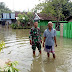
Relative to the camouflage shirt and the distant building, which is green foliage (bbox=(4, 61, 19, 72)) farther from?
the distant building

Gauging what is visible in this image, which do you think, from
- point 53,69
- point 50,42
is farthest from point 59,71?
point 50,42

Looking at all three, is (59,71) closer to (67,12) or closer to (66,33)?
(66,33)

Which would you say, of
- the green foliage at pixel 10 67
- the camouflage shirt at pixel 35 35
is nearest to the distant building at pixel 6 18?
the camouflage shirt at pixel 35 35

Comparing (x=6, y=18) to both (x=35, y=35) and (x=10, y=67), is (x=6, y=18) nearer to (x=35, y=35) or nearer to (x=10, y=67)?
(x=35, y=35)

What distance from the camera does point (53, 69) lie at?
4285 millimetres

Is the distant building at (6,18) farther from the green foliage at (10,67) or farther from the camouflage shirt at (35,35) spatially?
the green foliage at (10,67)

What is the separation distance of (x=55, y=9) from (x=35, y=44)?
38.3ft

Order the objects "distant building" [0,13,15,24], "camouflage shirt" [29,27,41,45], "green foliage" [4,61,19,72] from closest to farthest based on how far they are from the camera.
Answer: "green foliage" [4,61,19,72] < "camouflage shirt" [29,27,41,45] < "distant building" [0,13,15,24]

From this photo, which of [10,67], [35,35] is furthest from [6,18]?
[10,67]

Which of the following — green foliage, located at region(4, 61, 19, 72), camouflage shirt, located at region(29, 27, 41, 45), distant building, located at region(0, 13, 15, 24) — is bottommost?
green foliage, located at region(4, 61, 19, 72)

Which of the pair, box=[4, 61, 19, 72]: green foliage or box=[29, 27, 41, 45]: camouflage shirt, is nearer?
box=[4, 61, 19, 72]: green foliage

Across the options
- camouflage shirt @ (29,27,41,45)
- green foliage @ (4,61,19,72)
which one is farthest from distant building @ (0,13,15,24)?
green foliage @ (4,61,19,72)

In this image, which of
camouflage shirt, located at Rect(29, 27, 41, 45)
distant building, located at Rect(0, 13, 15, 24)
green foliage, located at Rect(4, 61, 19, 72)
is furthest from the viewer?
distant building, located at Rect(0, 13, 15, 24)

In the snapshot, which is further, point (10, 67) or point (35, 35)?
point (35, 35)
